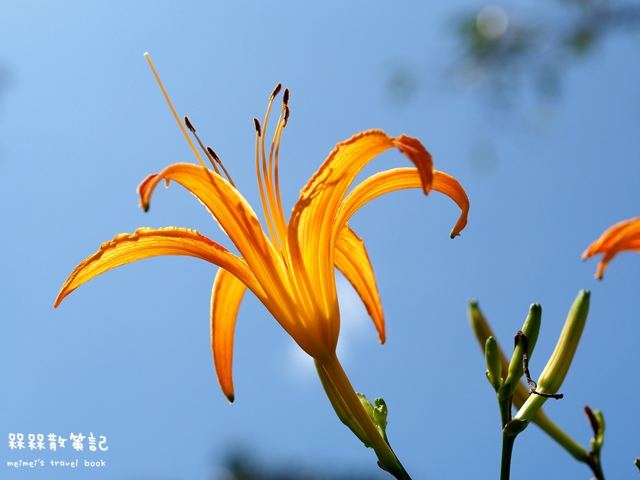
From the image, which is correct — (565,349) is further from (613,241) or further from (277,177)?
(277,177)

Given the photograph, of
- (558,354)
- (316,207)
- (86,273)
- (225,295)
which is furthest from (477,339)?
(86,273)

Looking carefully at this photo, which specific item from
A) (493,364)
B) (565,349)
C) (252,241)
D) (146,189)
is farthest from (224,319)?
(565,349)

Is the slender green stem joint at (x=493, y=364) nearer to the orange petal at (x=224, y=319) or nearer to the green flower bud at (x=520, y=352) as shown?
the green flower bud at (x=520, y=352)

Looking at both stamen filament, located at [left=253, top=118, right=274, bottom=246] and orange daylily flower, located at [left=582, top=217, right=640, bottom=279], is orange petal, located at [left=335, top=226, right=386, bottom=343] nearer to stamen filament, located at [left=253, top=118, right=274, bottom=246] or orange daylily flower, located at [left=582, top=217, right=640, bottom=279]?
stamen filament, located at [left=253, top=118, right=274, bottom=246]

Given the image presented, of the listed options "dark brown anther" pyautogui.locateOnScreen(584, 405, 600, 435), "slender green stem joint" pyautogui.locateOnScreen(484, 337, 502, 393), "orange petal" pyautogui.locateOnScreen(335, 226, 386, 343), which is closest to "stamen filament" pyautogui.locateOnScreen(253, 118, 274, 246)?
"orange petal" pyautogui.locateOnScreen(335, 226, 386, 343)

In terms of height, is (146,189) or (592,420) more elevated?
(146,189)
